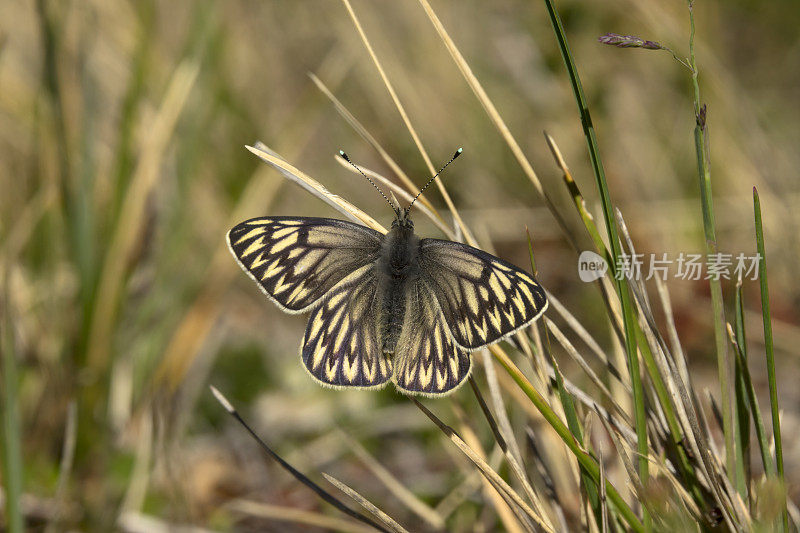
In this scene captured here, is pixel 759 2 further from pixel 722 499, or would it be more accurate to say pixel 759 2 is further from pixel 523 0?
pixel 722 499

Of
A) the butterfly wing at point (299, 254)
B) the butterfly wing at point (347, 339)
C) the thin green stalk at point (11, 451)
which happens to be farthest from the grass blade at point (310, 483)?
the thin green stalk at point (11, 451)

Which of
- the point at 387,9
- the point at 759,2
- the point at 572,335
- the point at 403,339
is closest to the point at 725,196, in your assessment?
the point at 572,335

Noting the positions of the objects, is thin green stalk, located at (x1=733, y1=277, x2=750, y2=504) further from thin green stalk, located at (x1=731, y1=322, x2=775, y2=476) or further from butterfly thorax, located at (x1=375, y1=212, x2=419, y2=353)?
butterfly thorax, located at (x1=375, y1=212, x2=419, y2=353)

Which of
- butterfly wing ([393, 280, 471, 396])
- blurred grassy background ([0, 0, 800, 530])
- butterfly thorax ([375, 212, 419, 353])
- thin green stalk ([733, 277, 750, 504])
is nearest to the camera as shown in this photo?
thin green stalk ([733, 277, 750, 504])

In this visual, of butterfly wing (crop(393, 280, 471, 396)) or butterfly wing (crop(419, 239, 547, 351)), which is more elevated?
butterfly wing (crop(419, 239, 547, 351))

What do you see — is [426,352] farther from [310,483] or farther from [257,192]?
[257,192]

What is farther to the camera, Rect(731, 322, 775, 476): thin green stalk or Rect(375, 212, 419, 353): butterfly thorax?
Rect(375, 212, 419, 353): butterfly thorax

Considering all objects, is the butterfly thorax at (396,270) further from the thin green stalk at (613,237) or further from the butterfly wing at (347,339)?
the thin green stalk at (613,237)

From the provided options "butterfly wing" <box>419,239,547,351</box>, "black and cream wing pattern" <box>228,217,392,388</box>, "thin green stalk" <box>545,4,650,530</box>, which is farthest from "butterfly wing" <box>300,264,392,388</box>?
"thin green stalk" <box>545,4,650,530</box>
